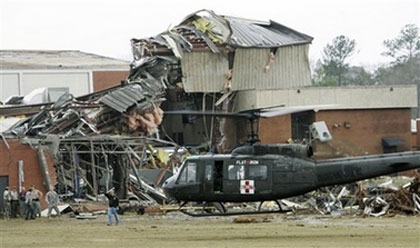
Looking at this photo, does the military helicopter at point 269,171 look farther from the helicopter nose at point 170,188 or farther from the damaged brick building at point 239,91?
the damaged brick building at point 239,91

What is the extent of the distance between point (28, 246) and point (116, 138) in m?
20.1

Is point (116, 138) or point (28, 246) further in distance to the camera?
point (116, 138)

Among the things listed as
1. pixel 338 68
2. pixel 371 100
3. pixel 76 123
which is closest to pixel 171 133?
pixel 371 100

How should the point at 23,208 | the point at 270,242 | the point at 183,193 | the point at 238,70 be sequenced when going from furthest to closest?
1. the point at 238,70
2. the point at 23,208
3. the point at 183,193
4. the point at 270,242

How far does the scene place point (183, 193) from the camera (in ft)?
114

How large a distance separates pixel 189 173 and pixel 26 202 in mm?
12911

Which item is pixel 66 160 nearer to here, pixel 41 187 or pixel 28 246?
pixel 41 187

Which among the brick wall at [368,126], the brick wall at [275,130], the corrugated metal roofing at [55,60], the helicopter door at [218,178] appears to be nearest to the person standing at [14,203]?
the helicopter door at [218,178]

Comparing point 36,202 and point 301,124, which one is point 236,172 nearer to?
point 36,202

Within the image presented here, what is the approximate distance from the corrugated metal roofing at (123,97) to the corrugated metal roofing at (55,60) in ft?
75.4

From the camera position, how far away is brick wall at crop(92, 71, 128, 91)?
80.5 m

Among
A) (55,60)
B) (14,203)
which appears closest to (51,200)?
(14,203)

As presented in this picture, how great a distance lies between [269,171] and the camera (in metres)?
33.4

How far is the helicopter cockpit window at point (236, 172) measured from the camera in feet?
111
